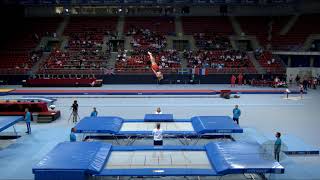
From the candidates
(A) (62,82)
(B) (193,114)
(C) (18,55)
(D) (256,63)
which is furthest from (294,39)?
(C) (18,55)

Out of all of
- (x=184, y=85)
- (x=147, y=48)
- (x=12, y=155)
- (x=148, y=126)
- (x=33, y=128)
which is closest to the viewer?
(x=12, y=155)

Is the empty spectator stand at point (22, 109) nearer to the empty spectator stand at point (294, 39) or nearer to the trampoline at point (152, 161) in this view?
the trampoline at point (152, 161)

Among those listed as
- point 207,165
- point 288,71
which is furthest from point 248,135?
point 288,71

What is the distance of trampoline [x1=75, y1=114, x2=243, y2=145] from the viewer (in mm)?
17719

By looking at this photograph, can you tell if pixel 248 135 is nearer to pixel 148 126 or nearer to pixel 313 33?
pixel 148 126

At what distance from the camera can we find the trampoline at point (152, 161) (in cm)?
→ 1191

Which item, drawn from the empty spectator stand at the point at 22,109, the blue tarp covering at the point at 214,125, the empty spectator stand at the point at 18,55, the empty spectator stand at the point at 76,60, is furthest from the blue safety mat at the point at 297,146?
the empty spectator stand at the point at 18,55

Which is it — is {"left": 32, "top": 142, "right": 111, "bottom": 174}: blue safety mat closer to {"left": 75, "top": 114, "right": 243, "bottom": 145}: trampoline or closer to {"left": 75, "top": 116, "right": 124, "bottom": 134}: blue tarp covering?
{"left": 75, "top": 116, "right": 124, "bottom": 134}: blue tarp covering

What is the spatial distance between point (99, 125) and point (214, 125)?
5.23 m

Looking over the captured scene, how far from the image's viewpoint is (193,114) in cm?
2564

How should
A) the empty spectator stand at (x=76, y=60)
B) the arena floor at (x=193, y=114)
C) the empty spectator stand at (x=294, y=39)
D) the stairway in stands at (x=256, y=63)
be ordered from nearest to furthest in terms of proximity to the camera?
the arena floor at (x=193, y=114) → the stairway in stands at (x=256, y=63) → the empty spectator stand at (x=76, y=60) → the empty spectator stand at (x=294, y=39)

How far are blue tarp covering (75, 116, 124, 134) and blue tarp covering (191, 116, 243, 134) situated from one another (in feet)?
12.0

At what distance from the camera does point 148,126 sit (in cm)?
1923

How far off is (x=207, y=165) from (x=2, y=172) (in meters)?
7.29
